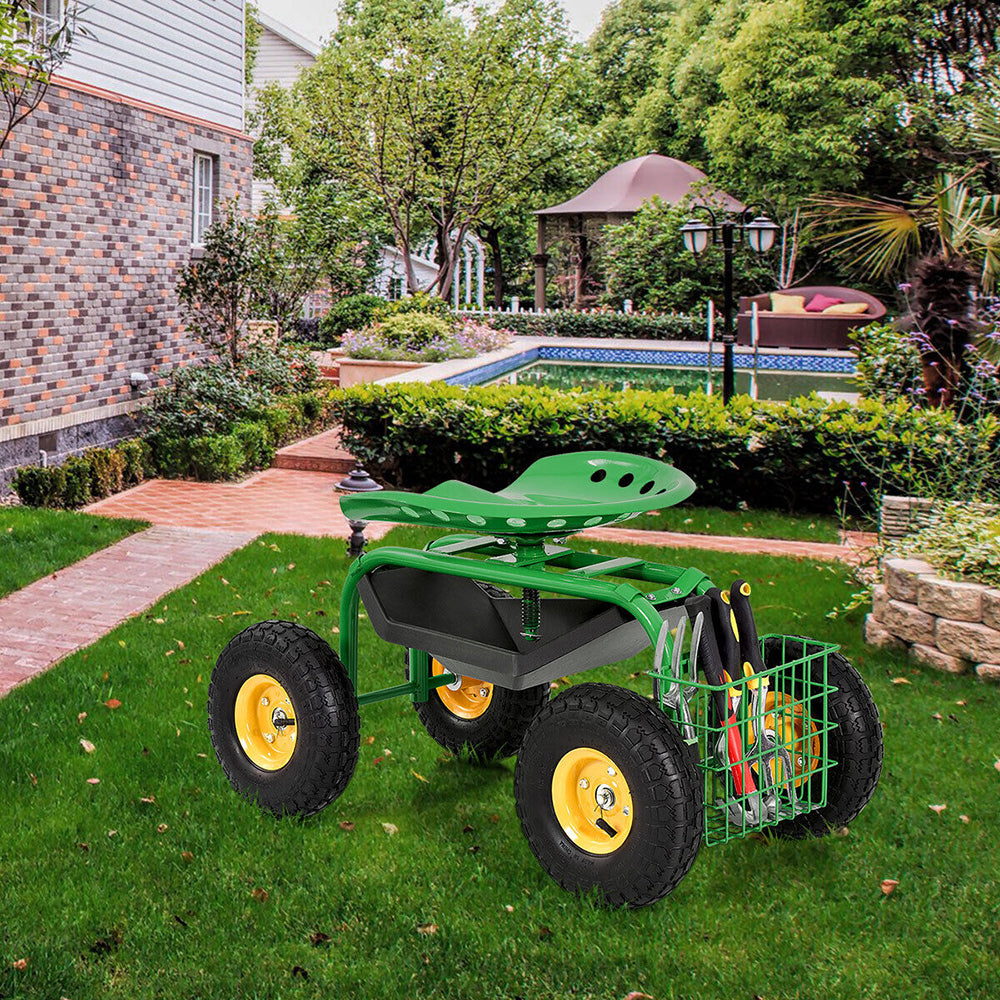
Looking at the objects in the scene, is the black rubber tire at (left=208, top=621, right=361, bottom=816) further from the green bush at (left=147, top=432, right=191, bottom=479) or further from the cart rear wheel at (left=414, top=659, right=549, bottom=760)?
the green bush at (left=147, top=432, right=191, bottom=479)

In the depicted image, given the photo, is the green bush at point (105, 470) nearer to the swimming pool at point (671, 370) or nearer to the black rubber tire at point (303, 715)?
the black rubber tire at point (303, 715)

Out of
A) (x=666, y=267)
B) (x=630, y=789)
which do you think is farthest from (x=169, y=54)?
(x=666, y=267)

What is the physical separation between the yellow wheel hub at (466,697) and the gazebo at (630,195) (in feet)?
76.0

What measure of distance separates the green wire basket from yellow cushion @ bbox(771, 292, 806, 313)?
20.3m

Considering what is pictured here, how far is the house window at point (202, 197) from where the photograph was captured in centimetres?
1356

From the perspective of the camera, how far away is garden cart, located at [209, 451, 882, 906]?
3412 millimetres

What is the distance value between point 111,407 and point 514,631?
28.9ft

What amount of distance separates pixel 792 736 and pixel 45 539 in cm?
598

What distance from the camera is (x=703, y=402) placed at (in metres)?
10.3

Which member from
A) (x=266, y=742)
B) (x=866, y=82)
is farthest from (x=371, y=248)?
(x=266, y=742)

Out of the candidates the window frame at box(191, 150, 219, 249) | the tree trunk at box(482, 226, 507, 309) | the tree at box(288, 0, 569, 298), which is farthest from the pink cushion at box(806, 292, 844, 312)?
the window frame at box(191, 150, 219, 249)

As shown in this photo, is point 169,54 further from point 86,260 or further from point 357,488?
point 357,488

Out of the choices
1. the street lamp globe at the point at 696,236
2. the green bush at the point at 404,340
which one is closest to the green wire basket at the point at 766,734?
the street lamp globe at the point at 696,236

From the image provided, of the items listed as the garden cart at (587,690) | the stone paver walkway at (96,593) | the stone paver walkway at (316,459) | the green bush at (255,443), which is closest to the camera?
the garden cart at (587,690)
